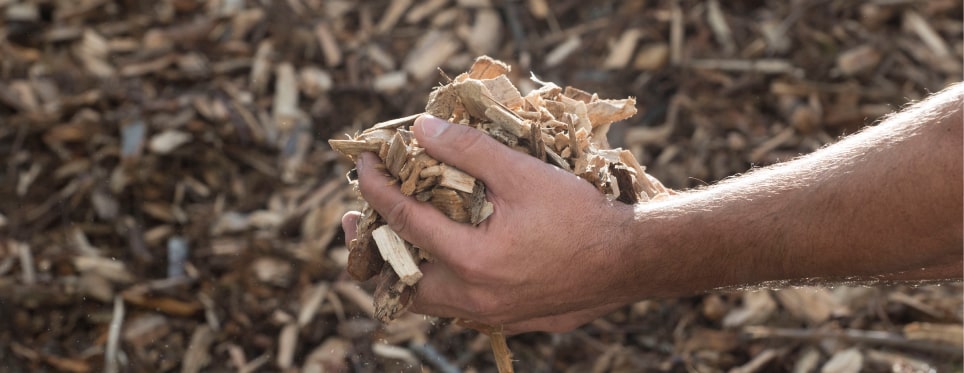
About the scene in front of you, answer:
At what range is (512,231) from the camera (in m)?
1.76

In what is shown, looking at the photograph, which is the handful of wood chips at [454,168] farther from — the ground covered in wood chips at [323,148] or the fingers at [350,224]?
the ground covered in wood chips at [323,148]

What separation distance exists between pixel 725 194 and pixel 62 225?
9.22ft

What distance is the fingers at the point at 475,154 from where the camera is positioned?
1.80 m

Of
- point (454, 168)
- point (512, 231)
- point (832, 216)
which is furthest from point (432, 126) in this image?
point (832, 216)

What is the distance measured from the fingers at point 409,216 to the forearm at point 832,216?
0.36 metres

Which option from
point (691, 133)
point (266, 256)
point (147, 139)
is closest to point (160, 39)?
point (147, 139)

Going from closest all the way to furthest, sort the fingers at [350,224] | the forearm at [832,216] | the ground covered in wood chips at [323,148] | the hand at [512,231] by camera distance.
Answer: the forearm at [832,216], the hand at [512,231], the fingers at [350,224], the ground covered in wood chips at [323,148]

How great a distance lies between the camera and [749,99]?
13.6 ft

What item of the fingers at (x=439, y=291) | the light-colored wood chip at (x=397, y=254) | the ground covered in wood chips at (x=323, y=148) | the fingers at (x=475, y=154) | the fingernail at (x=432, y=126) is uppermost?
the fingernail at (x=432, y=126)

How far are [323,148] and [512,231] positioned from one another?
234 centimetres

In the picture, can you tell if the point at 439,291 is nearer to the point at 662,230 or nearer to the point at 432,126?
the point at 432,126

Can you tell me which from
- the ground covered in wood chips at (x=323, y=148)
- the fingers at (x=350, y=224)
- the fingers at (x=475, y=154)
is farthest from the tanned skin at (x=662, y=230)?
the ground covered in wood chips at (x=323, y=148)

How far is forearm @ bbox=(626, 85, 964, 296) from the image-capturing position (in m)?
1.63

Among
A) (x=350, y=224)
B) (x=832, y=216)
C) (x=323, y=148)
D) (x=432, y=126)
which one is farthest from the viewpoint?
(x=323, y=148)
